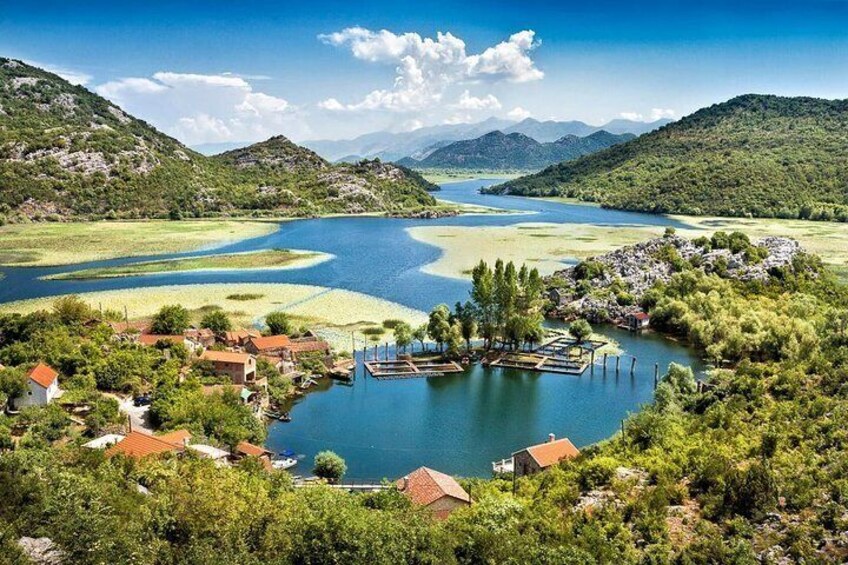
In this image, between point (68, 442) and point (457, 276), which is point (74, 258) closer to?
point (457, 276)

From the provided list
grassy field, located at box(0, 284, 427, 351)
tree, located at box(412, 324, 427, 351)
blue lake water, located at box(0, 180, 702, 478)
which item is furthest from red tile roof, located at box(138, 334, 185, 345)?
tree, located at box(412, 324, 427, 351)

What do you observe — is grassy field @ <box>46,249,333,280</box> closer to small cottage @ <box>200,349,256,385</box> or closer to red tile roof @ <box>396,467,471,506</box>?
small cottage @ <box>200,349,256,385</box>

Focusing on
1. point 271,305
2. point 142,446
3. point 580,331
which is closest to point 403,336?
point 580,331

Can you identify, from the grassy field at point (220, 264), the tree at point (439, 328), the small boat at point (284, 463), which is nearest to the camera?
the small boat at point (284, 463)

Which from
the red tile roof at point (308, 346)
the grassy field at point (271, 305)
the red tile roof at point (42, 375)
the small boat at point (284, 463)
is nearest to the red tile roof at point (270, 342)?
the red tile roof at point (308, 346)

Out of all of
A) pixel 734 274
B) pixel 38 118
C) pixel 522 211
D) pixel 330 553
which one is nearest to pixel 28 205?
pixel 38 118

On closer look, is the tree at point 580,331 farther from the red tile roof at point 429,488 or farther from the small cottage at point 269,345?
the red tile roof at point 429,488
